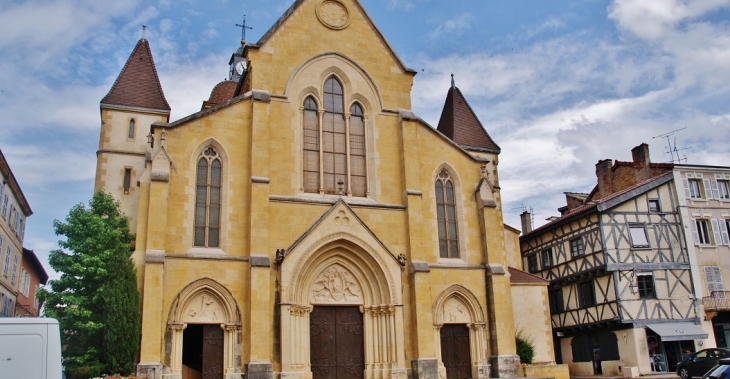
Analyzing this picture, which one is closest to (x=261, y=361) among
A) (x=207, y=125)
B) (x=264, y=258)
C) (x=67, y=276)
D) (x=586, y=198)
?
(x=264, y=258)

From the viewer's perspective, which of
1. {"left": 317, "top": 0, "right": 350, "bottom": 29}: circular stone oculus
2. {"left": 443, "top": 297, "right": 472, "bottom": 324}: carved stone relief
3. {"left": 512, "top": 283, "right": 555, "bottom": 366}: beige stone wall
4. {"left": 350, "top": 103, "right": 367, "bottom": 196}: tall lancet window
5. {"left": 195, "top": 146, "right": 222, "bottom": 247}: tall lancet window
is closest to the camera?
{"left": 195, "top": 146, "right": 222, "bottom": 247}: tall lancet window

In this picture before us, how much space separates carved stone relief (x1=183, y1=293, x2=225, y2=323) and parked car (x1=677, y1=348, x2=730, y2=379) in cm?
1936

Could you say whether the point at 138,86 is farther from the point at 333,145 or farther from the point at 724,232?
the point at 724,232

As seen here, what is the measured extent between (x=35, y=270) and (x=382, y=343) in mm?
35104

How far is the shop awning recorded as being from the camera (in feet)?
99.3

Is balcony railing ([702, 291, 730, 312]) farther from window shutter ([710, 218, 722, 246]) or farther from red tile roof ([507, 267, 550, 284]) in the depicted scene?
red tile roof ([507, 267, 550, 284])

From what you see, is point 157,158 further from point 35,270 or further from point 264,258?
point 35,270

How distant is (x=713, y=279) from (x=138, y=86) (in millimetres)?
29062

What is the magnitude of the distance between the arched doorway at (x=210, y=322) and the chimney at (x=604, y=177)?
2597 cm

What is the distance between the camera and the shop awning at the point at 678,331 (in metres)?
30.3

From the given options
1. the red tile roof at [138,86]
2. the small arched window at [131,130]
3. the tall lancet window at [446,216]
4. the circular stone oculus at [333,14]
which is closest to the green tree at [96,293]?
the small arched window at [131,130]

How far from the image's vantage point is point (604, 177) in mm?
38906

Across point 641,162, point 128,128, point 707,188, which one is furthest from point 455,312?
point 707,188

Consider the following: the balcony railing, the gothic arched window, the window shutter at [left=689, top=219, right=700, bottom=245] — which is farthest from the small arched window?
the balcony railing
